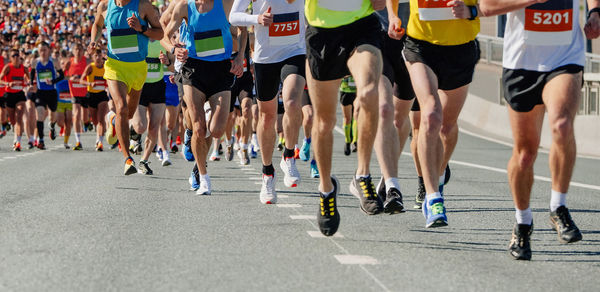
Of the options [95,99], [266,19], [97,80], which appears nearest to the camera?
[266,19]

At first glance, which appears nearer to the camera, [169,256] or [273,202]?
[169,256]

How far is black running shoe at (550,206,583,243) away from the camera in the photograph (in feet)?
20.8

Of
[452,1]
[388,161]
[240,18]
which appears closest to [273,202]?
[240,18]

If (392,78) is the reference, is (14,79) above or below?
below

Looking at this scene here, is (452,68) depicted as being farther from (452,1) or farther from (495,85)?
(495,85)

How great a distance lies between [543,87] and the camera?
661 cm

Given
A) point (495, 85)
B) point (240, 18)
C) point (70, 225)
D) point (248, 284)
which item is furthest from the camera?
point (495, 85)

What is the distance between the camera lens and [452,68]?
302 inches

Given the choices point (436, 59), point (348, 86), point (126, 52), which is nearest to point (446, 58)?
point (436, 59)

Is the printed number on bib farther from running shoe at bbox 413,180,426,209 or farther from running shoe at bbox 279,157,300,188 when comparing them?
running shoe at bbox 279,157,300,188

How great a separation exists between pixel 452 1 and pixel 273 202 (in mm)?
3186

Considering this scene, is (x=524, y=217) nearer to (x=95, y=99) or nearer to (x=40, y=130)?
(x=95, y=99)

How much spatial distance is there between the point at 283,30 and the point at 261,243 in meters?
3.04

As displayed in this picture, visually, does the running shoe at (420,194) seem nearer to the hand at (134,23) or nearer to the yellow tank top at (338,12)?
the yellow tank top at (338,12)
